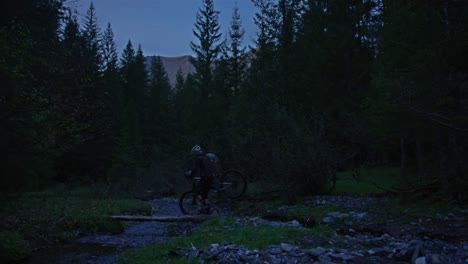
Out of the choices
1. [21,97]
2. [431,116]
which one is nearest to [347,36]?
[431,116]

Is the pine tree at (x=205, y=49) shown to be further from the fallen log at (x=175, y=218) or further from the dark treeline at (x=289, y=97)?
the fallen log at (x=175, y=218)

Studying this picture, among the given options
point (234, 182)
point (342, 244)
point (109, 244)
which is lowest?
point (109, 244)

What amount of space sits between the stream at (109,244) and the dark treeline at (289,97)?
2600mm

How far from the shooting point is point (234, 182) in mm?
16703

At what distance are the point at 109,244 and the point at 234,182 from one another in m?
7.57

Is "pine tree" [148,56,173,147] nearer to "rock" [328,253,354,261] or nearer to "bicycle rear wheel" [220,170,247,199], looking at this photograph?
"bicycle rear wheel" [220,170,247,199]

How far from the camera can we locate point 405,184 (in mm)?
12664

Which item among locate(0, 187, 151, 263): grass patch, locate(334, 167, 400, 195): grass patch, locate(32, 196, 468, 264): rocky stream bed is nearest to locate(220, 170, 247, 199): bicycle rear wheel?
locate(32, 196, 468, 264): rocky stream bed

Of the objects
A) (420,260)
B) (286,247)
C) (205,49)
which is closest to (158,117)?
(205,49)

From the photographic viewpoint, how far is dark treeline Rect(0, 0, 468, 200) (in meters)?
10.8

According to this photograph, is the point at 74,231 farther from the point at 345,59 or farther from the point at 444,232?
the point at 345,59

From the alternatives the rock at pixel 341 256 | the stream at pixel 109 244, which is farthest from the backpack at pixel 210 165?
the rock at pixel 341 256

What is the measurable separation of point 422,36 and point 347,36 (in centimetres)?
1901

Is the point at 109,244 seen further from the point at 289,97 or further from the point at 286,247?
the point at 289,97
